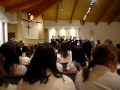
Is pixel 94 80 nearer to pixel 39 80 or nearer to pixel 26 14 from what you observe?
pixel 39 80

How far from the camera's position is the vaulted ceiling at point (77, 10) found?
69.7 ft

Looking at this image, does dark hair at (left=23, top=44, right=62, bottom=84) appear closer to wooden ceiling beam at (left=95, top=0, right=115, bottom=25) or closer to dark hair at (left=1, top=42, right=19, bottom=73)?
dark hair at (left=1, top=42, right=19, bottom=73)

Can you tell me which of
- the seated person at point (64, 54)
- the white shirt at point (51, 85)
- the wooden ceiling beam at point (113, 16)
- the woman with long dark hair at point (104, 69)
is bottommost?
the seated person at point (64, 54)

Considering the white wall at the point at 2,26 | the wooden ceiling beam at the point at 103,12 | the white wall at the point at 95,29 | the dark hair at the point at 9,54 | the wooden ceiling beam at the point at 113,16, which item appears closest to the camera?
the dark hair at the point at 9,54

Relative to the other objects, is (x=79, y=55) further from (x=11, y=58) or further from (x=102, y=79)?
(x=102, y=79)

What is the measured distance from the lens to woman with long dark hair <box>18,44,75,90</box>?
7.98 ft

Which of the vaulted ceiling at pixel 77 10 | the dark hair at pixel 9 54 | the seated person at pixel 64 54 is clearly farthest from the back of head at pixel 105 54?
the vaulted ceiling at pixel 77 10

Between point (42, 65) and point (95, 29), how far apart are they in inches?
991

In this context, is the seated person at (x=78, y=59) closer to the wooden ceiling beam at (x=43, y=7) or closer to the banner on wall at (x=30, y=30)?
the banner on wall at (x=30, y=30)

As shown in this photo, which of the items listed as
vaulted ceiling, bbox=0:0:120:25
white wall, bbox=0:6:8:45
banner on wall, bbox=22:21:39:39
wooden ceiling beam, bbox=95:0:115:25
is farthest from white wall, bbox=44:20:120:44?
white wall, bbox=0:6:8:45

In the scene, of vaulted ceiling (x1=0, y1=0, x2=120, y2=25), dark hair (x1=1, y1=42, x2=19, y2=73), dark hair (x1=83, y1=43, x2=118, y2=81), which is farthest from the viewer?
vaulted ceiling (x1=0, y1=0, x2=120, y2=25)

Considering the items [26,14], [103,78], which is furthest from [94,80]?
[26,14]

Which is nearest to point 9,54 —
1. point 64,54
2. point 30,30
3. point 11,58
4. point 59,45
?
point 11,58

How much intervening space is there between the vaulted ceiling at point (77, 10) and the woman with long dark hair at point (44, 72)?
1710 cm
